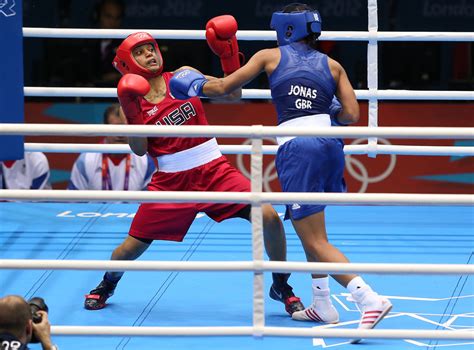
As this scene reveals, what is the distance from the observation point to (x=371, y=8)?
623 centimetres

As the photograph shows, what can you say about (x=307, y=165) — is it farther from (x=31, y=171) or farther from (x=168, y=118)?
(x=31, y=171)

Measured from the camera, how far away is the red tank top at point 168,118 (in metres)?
5.30

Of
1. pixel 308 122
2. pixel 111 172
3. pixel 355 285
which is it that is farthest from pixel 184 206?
pixel 111 172

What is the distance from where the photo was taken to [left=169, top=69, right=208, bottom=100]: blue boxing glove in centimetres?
489

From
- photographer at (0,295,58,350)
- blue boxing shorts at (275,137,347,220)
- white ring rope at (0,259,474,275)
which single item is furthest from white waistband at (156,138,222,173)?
photographer at (0,295,58,350)

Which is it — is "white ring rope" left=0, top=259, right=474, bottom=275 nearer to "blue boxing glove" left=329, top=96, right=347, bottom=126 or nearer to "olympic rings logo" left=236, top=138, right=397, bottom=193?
"blue boxing glove" left=329, top=96, right=347, bottom=126

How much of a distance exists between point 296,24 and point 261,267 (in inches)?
55.8

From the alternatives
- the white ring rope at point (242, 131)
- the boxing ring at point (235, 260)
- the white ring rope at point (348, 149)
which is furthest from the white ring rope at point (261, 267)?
the white ring rope at point (348, 149)

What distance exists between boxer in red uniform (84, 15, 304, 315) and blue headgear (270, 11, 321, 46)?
0.28 m

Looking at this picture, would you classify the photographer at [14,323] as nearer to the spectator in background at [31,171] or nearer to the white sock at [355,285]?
the white sock at [355,285]

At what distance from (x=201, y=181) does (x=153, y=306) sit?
657mm

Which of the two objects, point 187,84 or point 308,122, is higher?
point 187,84

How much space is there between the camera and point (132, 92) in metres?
4.75

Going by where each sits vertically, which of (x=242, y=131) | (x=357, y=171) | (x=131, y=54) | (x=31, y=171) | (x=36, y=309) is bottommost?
(x=357, y=171)
